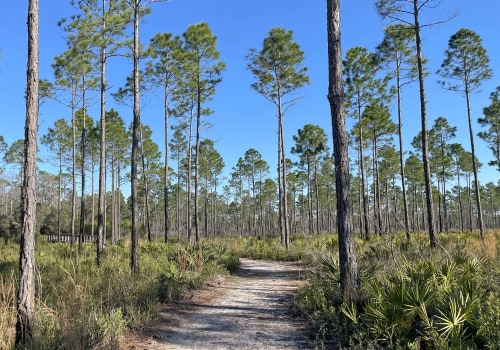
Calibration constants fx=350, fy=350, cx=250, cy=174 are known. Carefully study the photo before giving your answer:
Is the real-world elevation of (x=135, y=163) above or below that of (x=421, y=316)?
above

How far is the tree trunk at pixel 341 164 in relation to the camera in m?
6.24

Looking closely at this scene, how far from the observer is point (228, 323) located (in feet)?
20.8

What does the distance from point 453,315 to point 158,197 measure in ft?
182

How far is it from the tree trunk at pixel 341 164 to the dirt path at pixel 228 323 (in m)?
1.20

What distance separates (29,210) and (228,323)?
3772mm

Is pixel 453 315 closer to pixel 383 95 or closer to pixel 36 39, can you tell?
pixel 36 39

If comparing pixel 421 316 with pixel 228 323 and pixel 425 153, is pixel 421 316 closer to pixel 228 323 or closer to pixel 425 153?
pixel 228 323

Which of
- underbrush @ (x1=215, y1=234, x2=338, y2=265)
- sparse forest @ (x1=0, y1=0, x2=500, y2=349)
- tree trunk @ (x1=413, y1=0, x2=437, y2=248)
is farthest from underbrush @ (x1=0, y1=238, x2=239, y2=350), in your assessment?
tree trunk @ (x1=413, y1=0, x2=437, y2=248)

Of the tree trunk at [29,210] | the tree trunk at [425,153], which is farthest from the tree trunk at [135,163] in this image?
the tree trunk at [425,153]

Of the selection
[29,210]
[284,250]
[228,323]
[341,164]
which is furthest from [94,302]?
[284,250]

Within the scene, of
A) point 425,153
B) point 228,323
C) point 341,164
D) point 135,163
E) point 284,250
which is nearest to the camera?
point 228,323

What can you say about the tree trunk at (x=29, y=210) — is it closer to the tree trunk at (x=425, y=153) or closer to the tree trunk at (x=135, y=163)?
the tree trunk at (x=135, y=163)

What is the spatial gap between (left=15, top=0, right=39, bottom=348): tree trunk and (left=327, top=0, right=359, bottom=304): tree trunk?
462 cm

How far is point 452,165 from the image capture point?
134 ft
